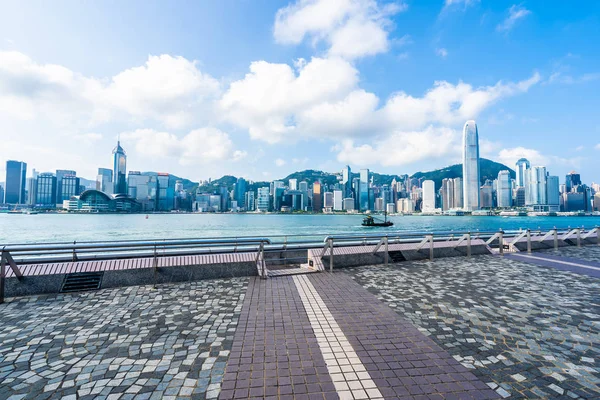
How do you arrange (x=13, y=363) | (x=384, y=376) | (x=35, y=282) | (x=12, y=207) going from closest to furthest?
(x=384, y=376) → (x=13, y=363) → (x=35, y=282) → (x=12, y=207)

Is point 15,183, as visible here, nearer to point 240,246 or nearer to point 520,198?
point 240,246

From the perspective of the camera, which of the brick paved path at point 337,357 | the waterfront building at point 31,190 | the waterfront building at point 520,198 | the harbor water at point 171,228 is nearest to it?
the brick paved path at point 337,357

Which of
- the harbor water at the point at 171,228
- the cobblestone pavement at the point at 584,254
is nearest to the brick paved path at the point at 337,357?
the harbor water at the point at 171,228

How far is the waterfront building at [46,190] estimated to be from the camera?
189 meters

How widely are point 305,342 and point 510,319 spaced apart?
436 cm

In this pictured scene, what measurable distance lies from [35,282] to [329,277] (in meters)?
8.41

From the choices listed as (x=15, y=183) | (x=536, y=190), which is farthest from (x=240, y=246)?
(x=15, y=183)

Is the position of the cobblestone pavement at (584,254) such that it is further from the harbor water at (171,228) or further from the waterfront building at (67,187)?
the waterfront building at (67,187)

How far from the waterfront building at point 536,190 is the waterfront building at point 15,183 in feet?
1134

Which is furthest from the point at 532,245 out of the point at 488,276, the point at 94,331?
the point at 94,331

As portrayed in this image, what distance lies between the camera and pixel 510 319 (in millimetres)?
5641

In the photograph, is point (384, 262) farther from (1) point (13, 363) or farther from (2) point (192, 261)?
(1) point (13, 363)

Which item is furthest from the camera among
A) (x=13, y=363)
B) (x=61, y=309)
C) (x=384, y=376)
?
(x=61, y=309)

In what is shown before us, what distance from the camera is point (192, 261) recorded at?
30.3 ft
